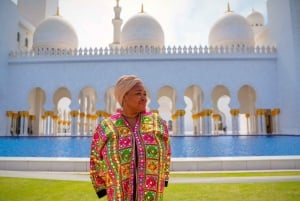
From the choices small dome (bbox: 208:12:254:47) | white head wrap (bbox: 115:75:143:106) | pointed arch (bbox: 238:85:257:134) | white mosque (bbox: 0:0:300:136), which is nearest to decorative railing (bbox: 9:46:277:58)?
white mosque (bbox: 0:0:300:136)

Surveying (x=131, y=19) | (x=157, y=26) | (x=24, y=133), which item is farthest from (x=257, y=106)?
(x=24, y=133)

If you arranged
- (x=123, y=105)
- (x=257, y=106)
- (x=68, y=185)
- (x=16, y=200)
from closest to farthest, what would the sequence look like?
(x=123, y=105), (x=16, y=200), (x=68, y=185), (x=257, y=106)

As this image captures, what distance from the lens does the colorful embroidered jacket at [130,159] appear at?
3.94ft

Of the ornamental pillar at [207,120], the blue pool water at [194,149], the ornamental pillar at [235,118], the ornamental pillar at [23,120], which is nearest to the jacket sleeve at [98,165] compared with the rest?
the blue pool water at [194,149]

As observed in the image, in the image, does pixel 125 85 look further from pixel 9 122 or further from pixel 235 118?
pixel 9 122

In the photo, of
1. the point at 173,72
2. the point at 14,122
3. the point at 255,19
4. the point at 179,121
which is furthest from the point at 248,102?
the point at 14,122

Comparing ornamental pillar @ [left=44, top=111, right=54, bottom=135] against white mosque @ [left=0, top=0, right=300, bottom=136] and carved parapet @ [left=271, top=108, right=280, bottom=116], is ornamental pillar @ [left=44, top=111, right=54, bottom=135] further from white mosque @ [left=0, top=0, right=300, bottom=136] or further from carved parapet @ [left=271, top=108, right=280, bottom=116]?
carved parapet @ [left=271, top=108, right=280, bottom=116]

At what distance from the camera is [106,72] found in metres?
14.5

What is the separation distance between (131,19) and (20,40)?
707 cm

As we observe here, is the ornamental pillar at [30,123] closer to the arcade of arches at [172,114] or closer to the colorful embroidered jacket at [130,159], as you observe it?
the arcade of arches at [172,114]

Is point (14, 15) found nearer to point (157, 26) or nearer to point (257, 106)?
point (157, 26)

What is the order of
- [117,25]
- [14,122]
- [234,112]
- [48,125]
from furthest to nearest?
[117,25] < [48,125] < [14,122] < [234,112]

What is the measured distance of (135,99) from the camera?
1.27 meters

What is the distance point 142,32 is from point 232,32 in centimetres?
515
